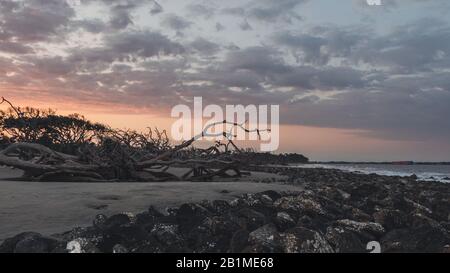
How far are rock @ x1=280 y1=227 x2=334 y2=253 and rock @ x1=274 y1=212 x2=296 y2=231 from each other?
103cm

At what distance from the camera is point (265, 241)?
5.10 metres

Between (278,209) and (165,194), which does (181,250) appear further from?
(165,194)

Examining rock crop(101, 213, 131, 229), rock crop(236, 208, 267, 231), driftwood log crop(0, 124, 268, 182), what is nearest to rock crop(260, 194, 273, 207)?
rock crop(236, 208, 267, 231)

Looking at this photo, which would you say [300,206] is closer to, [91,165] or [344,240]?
[344,240]

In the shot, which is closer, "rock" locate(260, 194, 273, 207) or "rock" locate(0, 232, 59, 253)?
"rock" locate(0, 232, 59, 253)

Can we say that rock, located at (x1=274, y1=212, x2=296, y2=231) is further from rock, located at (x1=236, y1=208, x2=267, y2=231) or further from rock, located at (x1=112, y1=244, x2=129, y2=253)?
rock, located at (x1=112, y1=244, x2=129, y2=253)

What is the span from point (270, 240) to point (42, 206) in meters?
4.59

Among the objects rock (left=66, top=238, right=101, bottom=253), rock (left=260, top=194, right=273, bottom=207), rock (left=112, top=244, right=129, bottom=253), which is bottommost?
rock (left=112, top=244, right=129, bottom=253)

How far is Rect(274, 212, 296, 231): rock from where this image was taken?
Answer: 6367 millimetres

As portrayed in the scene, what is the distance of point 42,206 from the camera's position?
7770 millimetres

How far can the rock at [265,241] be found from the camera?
4.95 meters

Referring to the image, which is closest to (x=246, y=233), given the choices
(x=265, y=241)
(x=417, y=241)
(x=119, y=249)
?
(x=265, y=241)

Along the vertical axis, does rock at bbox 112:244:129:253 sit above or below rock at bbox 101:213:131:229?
below
